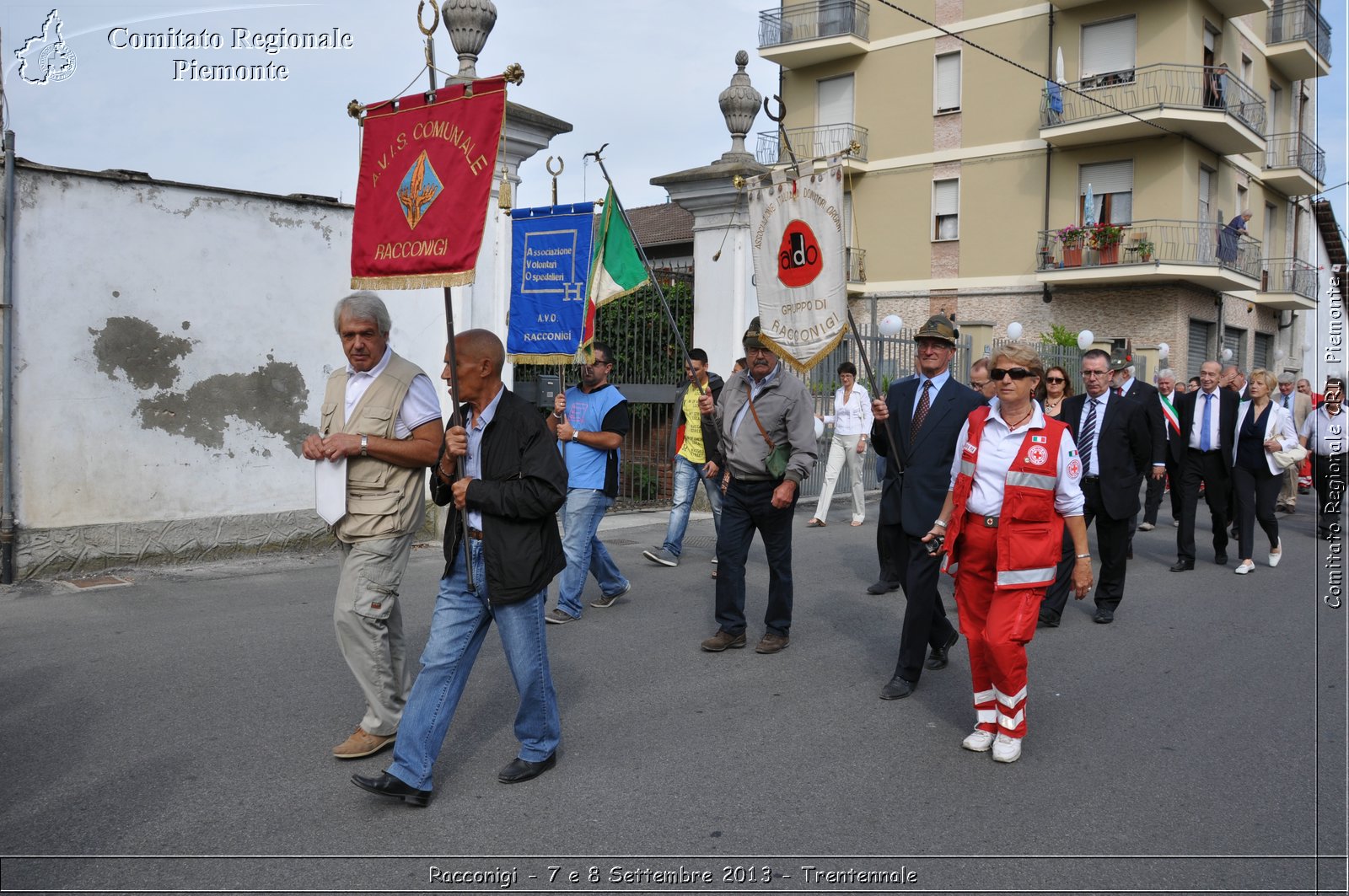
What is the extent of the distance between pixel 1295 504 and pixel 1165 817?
14.3 m

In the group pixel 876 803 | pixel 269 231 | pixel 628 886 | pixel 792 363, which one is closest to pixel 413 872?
pixel 628 886

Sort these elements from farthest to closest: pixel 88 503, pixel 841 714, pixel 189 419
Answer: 1. pixel 189 419
2. pixel 88 503
3. pixel 841 714

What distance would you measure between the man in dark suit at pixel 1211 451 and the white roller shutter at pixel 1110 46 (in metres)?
19.3

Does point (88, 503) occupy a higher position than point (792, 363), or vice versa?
point (792, 363)

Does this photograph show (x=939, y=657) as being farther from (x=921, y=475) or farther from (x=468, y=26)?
(x=468, y=26)

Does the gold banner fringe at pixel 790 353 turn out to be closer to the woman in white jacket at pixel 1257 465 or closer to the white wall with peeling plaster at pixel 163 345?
the white wall with peeling plaster at pixel 163 345

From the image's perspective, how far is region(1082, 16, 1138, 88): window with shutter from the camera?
2642 centimetres

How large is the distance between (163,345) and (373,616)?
213 inches

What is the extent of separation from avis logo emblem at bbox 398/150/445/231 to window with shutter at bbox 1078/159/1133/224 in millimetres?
25795

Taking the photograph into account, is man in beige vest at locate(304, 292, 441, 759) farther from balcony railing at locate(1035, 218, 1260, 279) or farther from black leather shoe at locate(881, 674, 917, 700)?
balcony railing at locate(1035, 218, 1260, 279)

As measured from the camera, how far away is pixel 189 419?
29.1 feet

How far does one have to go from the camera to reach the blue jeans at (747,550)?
6.42 m

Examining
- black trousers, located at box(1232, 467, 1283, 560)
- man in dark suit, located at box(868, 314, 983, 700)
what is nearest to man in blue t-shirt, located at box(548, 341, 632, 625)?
man in dark suit, located at box(868, 314, 983, 700)

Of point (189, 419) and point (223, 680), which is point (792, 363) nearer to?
point (223, 680)
